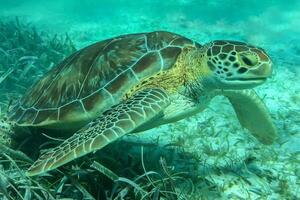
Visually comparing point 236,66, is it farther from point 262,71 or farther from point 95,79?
point 95,79

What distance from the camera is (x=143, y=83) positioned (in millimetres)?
3402

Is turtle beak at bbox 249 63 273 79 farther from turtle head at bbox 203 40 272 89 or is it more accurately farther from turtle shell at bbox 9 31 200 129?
turtle shell at bbox 9 31 200 129

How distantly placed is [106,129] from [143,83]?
0.90 m

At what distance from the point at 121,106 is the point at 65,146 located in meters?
0.62

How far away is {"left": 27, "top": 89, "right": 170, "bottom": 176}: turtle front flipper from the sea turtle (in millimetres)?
12

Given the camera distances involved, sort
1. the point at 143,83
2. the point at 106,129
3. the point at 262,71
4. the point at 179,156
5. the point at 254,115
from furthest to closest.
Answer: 1. the point at 254,115
2. the point at 179,156
3. the point at 143,83
4. the point at 262,71
5. the point at 106,129

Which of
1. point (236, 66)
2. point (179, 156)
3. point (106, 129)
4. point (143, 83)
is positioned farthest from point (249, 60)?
point (106, 129)

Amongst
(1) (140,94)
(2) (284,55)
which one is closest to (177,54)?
(1) (140,94)

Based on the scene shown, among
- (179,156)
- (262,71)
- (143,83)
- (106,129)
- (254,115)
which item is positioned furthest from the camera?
(254,115)

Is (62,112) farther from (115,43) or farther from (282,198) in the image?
(282,198)

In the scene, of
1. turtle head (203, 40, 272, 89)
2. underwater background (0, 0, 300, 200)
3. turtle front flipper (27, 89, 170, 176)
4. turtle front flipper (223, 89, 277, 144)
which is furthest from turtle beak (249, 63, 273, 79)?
underwater background (0, 0, 300, 200)

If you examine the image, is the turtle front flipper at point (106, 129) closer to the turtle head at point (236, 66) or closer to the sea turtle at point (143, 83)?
the sea turtle at point (143, 83)

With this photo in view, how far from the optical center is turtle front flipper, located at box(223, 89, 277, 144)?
12.5 ft

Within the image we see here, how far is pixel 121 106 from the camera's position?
119 inches
